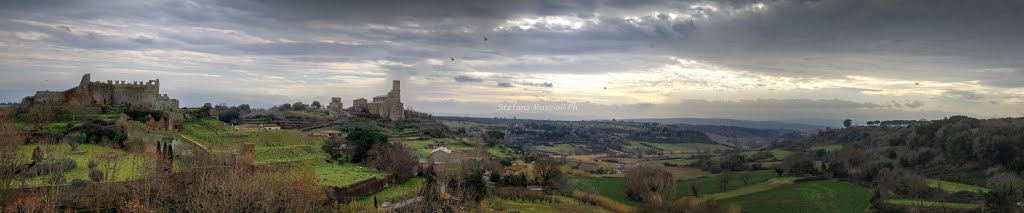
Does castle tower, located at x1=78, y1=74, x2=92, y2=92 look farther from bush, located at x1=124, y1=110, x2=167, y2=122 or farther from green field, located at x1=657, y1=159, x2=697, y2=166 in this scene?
green field, located at x1=657, y1=159, x2=697, y2=166

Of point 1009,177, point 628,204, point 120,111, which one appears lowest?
point 628,204

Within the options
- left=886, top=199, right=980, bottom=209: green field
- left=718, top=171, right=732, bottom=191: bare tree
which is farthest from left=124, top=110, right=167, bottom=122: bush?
left=886, top=199, right=980, bottom=209: green field

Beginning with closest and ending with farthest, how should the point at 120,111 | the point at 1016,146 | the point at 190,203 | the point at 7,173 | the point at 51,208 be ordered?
the point at 51,208
the point at 7,173
the point at 190,203
the point at 120,111
the point at 1016,146

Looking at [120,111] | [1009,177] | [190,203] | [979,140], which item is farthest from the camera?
[979,140]

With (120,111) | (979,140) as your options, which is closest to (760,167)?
(979,140)

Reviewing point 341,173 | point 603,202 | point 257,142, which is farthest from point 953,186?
point 257,142

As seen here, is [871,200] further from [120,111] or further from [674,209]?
[120,111]
